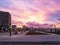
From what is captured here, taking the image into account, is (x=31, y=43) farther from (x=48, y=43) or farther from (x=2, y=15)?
(x=2, y=15)

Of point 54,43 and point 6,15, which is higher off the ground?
point 6,15

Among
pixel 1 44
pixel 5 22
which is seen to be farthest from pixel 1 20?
pixel 1 44

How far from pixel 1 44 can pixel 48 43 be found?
3.45 m

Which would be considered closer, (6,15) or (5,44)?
(5,44)

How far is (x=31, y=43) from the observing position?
14.8 metres

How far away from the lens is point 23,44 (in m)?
14.9

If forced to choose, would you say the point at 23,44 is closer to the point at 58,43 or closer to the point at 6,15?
the point at 58,43

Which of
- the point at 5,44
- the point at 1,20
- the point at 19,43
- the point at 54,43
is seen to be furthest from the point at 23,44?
the point at 1,20

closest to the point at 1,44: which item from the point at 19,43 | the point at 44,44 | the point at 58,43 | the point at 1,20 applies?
the point at 19,43

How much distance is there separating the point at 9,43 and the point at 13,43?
302mm

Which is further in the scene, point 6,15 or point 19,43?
point 6,15

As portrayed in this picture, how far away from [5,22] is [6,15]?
4595mm

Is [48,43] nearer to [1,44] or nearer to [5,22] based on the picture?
[1,44]

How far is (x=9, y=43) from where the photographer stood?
587 inches
